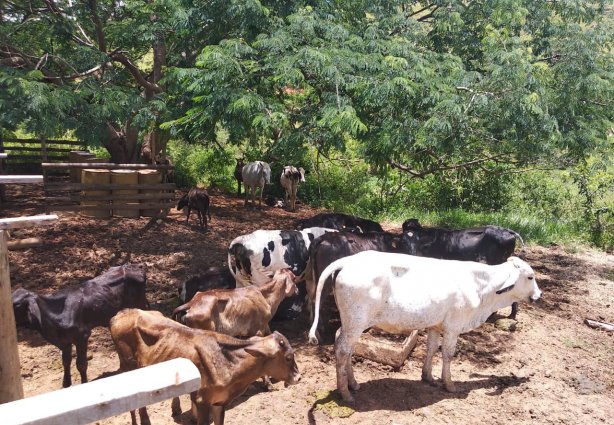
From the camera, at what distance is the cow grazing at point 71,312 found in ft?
19.9

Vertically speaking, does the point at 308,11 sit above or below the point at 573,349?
above

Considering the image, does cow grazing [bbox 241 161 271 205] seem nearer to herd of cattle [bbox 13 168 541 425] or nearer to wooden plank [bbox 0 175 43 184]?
herd of cattle [bbox 13 168 541 425]

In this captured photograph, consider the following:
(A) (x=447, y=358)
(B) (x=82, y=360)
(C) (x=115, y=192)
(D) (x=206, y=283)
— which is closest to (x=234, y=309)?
(D) (x=206, y=283)

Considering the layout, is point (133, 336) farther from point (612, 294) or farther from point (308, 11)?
point (612, 294)

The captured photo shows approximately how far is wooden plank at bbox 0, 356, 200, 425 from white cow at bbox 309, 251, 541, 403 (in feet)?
13.2

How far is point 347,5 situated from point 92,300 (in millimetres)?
8043

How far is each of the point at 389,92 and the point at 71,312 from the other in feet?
17.4

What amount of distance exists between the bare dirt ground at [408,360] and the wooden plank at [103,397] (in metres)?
3.99

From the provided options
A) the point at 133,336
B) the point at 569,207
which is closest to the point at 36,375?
the point at 133,336

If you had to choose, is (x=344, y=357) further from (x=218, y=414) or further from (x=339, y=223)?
(x=339, y=223)

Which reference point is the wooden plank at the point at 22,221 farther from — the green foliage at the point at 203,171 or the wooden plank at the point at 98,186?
the green foliage at the point at 203,171

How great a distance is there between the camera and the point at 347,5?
438 inches

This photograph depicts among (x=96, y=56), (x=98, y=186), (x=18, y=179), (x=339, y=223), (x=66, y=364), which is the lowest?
(x=66, y=364)

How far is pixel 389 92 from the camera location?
7938mm
